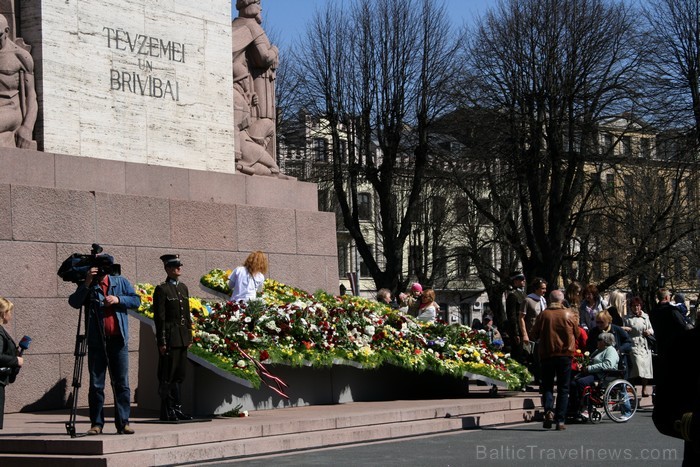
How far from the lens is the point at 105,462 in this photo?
33.9 ft

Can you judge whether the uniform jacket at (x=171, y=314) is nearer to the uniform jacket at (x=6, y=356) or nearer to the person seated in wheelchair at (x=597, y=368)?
the uniform jacket at (x=6, y=356)

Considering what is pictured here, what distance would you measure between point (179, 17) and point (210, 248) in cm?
299

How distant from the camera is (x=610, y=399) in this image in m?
15.3

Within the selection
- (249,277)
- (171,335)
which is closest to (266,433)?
(171,335)

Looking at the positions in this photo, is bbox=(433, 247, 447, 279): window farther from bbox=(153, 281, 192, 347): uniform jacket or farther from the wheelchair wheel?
bbox=(153, 281, 192, 347): uniform jacket

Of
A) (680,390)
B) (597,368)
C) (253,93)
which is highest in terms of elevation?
(253,93)

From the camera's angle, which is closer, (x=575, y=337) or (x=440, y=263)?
(x=575, y=337)

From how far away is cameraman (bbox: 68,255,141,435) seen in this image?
11.4 meters

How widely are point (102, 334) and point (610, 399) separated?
648 cm

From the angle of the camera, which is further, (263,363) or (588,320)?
(588,320)

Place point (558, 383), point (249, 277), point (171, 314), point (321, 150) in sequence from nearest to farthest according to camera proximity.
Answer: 1. point (171, 314)
2. point (558, 383)
3. point (249, 277)
4. point (321, 150)

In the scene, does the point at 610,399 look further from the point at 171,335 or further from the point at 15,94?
the point at 15,94

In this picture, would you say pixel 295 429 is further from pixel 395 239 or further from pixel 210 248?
pixel 395 239

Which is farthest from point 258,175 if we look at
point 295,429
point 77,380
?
point 77,380
